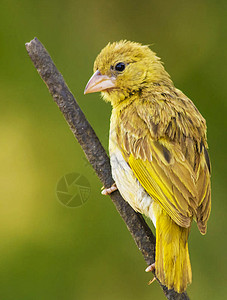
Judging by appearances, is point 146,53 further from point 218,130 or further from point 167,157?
point 218,130

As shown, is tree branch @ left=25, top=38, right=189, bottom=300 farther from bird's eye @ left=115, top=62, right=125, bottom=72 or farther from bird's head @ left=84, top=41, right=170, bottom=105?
bird's eye @ left=115, top=62, right=125, bottom=72

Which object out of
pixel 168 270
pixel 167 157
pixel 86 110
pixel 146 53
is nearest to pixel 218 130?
pixel 86 110

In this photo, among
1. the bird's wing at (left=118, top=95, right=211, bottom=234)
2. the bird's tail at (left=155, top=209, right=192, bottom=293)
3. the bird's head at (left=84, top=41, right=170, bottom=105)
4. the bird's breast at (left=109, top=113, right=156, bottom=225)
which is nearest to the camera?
the bird's tail at (left=155, top=209, right=192, bottom=293)

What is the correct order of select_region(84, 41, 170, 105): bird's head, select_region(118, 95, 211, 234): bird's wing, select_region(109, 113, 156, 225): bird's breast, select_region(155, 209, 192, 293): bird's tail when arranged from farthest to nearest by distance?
select_region(84, 41, 170, 105): bird's head
select_region(109, 113, 156, 225): bird's breast
select_region(118, 95, 211, 234): bird's wing
select_region(155, 209, 192, 293): bird's tail

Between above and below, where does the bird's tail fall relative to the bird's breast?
below

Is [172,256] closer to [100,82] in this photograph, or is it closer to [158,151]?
[158,151]

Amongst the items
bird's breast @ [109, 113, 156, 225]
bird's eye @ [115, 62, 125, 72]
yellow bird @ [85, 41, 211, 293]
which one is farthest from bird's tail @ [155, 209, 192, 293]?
bird's eye @ [115, 62, 125, 72]

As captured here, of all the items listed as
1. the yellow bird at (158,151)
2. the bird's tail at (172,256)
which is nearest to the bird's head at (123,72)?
the yellow bird at (158,151)

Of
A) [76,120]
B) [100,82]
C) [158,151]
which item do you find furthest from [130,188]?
[100,82]
